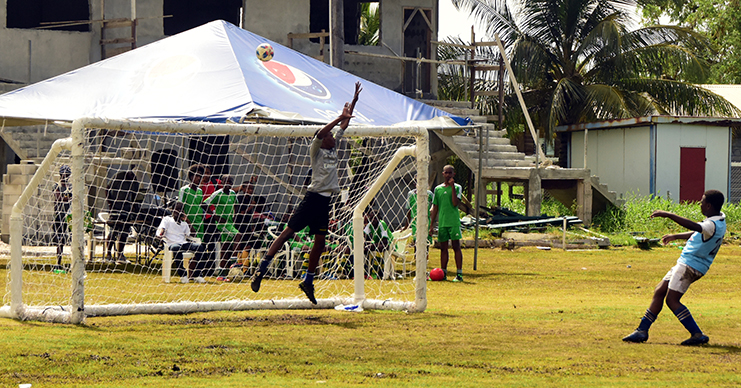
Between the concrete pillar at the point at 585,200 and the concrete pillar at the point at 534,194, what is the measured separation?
4.76 feet

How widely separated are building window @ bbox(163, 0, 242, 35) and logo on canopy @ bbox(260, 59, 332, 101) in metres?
10.6

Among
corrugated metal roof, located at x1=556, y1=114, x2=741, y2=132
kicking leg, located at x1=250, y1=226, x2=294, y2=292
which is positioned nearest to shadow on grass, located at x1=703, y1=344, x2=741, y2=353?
kicking leg, located at x1=250, y1=226, x2=294, y2=292

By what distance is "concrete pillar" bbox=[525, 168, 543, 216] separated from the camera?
21562 mm

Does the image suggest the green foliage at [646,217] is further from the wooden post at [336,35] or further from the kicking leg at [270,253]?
the kicking leg at [270,253]

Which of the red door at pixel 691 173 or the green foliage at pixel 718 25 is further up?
the green foliage at pixel 718 25

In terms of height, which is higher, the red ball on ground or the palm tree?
the palm tree

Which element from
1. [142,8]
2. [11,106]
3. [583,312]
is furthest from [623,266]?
[142,8]

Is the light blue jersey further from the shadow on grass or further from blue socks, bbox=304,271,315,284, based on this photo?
blue socks, bbox=304,271,315,284

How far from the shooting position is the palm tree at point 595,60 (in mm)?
29094

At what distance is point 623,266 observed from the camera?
602 inches

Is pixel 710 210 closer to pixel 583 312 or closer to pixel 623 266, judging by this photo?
pixel 583 312

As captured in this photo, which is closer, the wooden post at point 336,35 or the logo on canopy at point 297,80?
the logo on canopy at point 297,80

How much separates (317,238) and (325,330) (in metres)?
1.29

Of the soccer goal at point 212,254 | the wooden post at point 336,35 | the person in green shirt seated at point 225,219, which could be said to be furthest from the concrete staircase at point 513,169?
the person in green shirt seated at point 225,219
